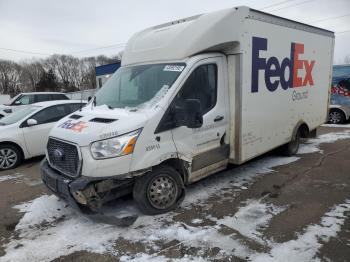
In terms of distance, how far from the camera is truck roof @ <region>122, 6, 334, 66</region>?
4.82 meters

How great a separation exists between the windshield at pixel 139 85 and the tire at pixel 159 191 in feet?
3.41

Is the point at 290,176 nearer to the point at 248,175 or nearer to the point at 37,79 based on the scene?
the point at 248,175

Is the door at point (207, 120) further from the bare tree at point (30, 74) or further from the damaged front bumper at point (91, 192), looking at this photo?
the bare tree at point (30, 74)

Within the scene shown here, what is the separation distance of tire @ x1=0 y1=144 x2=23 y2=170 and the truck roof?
387cm

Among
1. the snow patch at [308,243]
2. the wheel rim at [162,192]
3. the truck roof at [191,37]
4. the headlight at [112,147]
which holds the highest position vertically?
the truck roof at [191,37]

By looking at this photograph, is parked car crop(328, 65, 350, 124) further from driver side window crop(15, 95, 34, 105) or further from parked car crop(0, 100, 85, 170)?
driver side window crop(15, 95, 34, 105)

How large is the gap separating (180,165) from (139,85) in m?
1.42

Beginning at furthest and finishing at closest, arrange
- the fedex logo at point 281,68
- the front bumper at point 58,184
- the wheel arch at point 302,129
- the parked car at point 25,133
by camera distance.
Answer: the parked car at point 25,133 < the wheel arch at point 302,129 < the fedex logo at point 281,68 < the front bumper at point 58,184

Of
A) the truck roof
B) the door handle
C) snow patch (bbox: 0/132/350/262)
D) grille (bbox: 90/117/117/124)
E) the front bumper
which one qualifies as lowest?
snow patch (bbox: 0/132/350/262)

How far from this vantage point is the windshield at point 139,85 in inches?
182

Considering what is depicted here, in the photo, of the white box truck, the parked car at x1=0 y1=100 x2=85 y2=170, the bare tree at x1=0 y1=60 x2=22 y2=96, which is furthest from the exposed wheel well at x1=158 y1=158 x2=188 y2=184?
the bare tree at x1=0 y1=60 x2=22 y2=96

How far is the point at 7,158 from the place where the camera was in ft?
24.6

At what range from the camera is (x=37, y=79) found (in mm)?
65625

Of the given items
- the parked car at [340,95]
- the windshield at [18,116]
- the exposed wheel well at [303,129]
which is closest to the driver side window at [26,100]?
the windshield at [18,116]
